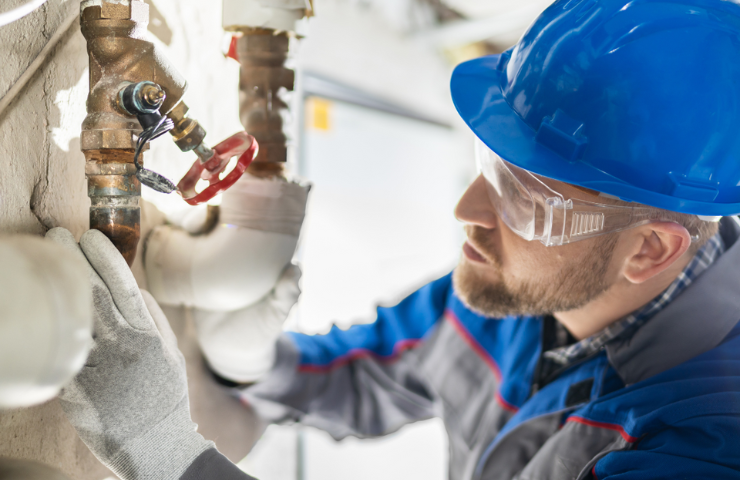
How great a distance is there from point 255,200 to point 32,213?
0.28 metres

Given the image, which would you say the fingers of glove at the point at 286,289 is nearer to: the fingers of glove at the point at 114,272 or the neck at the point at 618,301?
the fingers of glove at the point at 114,272

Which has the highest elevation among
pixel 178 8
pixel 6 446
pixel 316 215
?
pixel 178 8

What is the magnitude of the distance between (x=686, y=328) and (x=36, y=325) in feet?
3.15

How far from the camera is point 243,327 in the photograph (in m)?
0.87

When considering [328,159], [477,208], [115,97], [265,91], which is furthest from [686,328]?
[328,159]

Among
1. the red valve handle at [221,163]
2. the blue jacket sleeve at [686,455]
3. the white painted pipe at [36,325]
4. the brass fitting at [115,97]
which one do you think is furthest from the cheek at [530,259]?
the white painted pipe at [36,325]

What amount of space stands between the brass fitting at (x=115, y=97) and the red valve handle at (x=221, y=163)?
0.06 meters

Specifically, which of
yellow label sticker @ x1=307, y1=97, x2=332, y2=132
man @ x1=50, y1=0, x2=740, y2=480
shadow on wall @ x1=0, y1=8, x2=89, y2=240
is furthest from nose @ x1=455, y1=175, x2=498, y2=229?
yellow label sticker @ x1=307, y1=97, x2=332, y2=132

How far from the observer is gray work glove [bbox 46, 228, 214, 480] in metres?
0.54

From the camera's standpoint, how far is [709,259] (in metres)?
0.99

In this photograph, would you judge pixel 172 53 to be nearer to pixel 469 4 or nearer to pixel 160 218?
pixel 160 218

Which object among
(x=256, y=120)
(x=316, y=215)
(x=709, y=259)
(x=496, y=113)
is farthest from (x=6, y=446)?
(x=316, y=215)

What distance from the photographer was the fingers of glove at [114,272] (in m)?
0.54

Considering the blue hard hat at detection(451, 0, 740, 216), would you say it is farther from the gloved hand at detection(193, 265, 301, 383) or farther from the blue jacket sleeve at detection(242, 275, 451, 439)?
the blue jacket sleeve at detection(242, 275, 451, 439)
